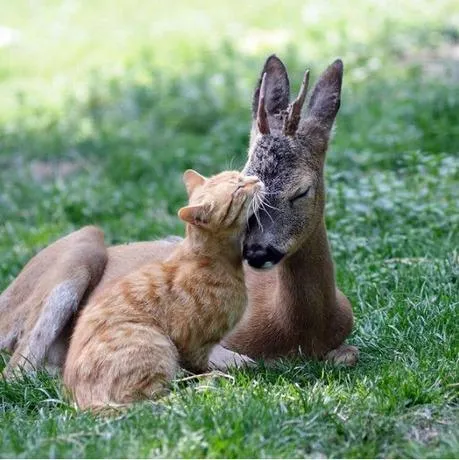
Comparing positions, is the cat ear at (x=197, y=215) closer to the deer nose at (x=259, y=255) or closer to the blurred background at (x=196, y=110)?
the deer nose at (x=259, y=255)

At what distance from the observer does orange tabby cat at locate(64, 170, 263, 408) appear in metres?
6.59

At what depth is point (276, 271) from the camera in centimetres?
779

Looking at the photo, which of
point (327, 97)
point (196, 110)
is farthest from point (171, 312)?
point (196, 110)

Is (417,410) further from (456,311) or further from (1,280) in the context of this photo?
(1,280)

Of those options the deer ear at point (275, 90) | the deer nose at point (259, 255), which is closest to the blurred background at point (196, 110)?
the deer ear at point (275, 90)

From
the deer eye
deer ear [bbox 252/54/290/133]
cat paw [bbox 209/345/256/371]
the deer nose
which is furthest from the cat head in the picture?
deer ear [bbox 252/54/290/133]

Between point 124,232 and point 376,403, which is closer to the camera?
point 376,403

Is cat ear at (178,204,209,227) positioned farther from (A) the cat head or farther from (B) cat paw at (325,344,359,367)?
(B) cat paw at (325,344,359,367)

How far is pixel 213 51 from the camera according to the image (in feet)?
56.2

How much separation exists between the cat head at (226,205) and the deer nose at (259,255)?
0.40 ft

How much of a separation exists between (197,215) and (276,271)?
→ 3.60 feet

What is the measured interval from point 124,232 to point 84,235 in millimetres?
2462

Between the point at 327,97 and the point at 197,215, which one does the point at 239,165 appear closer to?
the point at 327,97

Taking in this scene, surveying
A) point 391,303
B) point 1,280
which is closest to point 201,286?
point 391,303
